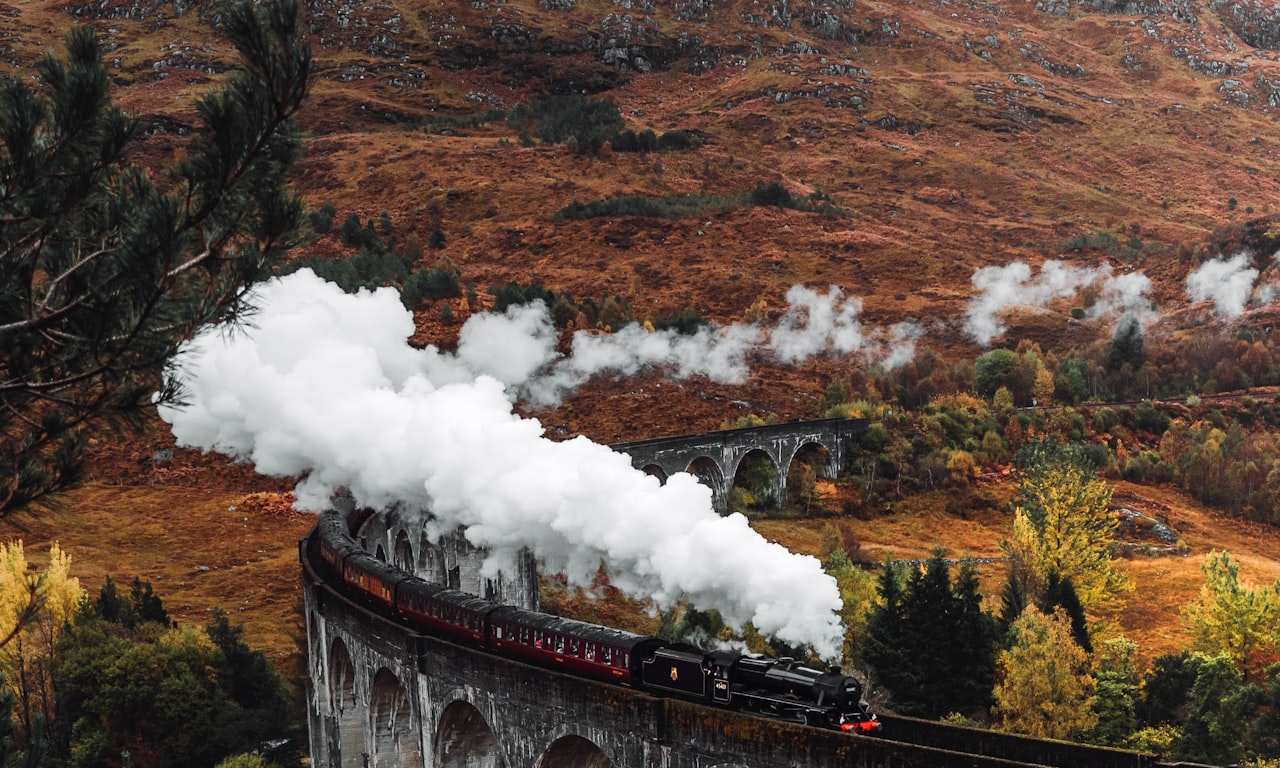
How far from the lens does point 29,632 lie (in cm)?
4584

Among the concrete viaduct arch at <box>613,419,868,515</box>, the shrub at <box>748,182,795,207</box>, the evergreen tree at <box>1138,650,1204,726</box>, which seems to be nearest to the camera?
the evergreen tree at <box>1138,650,1204,726</box>

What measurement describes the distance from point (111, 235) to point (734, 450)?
70845 mm

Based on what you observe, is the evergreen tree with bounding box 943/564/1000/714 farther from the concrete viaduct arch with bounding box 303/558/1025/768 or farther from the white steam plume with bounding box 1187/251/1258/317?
the white steam plume with bounding box 1187/251/1258/317

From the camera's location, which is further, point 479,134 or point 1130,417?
point 479,134

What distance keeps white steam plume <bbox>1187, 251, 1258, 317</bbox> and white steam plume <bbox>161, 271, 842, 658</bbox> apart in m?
105

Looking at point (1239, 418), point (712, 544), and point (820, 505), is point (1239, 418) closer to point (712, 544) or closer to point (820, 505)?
point (820, 505)

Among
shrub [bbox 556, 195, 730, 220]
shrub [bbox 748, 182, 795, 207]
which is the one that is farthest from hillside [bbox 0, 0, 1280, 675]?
shrub [bbox 748, 182, 795, 207]

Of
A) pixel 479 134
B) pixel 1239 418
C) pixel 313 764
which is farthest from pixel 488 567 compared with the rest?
pixel 479 134

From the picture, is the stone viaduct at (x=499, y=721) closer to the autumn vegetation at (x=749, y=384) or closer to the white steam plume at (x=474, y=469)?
the white steam plume at (x=474, y=469)

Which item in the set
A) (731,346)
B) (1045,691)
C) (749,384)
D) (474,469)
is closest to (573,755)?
(474,469)

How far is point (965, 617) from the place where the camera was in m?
38.7

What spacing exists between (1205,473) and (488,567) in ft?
197

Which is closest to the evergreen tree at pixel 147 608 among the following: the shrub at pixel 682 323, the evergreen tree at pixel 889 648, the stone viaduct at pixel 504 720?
the stone viaduct at pixel 504 720

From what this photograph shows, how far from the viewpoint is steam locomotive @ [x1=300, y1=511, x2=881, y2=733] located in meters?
21.8
